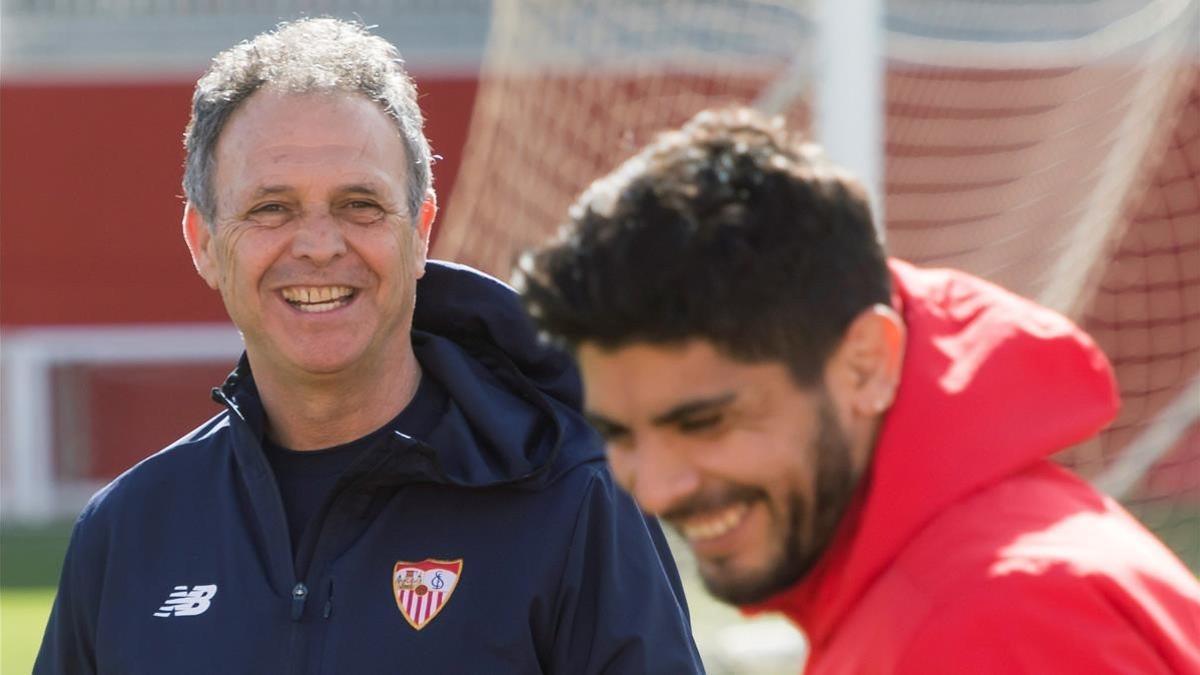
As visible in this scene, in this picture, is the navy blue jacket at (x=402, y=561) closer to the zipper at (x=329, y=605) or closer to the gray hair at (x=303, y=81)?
the zipper at (x=329, y=605)

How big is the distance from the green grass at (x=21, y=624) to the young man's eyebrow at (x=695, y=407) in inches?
208

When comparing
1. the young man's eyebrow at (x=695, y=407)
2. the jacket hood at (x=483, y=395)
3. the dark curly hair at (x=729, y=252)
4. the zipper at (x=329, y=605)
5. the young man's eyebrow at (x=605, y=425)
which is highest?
the dark curly hair at (x=729, y=252)

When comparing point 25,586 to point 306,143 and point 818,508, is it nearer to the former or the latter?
point 306,143

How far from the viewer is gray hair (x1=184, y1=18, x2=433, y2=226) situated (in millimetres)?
2656

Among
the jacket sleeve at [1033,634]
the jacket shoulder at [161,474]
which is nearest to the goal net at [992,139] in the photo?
the jacket shoulder at [161,474]

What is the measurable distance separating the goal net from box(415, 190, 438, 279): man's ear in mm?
3865

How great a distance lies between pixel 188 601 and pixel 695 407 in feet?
3.50

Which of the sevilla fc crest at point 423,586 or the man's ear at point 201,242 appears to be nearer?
the sevilla fc crest at point 423,586

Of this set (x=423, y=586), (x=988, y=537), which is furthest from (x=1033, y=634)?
A: (x=423, y=586)

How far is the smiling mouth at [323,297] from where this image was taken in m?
2.57

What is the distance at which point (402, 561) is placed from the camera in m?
2.47

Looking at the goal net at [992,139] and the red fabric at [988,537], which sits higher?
the red fabric at [988,537]

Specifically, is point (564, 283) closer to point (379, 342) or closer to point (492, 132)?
point (379, 342)

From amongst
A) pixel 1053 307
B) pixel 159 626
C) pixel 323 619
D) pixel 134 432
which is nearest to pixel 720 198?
pixel 323 619
